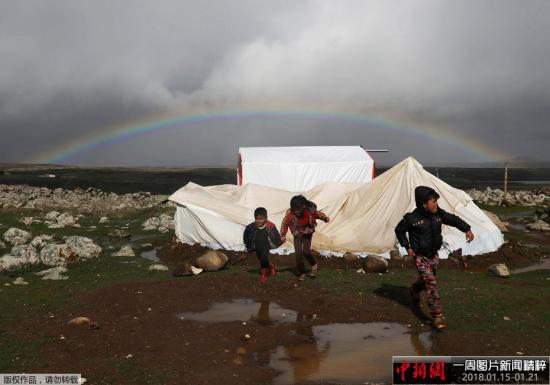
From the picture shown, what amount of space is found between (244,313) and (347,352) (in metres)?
Result: 2.90

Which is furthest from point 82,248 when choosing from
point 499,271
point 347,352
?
point 499,271

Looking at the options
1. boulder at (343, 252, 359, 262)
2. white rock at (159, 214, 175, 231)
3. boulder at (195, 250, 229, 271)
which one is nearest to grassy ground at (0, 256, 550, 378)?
boulder at (195, 250, 229, 271)

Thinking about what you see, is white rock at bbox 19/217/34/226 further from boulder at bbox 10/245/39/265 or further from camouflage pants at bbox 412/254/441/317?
camouflage pants at bbox 412/254/441/317

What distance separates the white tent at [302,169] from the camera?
28062 millimetres

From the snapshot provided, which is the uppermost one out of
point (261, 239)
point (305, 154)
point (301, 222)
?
point (305, 154)

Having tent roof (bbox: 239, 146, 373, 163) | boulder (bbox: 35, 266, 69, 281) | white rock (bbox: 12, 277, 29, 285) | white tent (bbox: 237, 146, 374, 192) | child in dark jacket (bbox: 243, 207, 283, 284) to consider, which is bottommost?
boulder (bbox: 35, 266, 69, 281)

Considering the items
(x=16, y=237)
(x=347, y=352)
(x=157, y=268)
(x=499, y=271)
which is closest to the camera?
(x=347, y=352)

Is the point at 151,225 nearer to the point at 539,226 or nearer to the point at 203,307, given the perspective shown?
the point at 203,307

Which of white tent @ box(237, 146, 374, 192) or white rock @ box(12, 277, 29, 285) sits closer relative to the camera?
white rock @ box(12, 277, 29, 285)

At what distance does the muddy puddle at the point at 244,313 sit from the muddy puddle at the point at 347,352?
0.98 metres

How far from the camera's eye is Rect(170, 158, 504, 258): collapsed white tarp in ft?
53.0

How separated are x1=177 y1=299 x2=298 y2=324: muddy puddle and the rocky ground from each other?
0.22m

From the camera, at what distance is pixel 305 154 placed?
30.2 meters

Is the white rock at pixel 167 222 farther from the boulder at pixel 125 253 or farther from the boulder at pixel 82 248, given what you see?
the boulder at pixel 82 248
